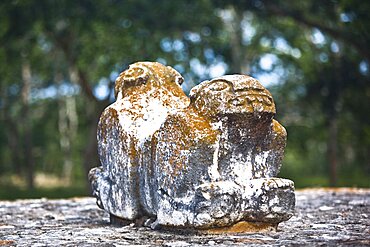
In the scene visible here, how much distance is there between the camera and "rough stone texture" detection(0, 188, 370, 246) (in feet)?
17.4

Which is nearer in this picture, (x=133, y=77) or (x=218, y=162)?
(x=218, y=162)

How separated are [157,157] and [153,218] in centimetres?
75

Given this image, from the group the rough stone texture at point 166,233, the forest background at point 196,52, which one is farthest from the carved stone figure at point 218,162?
the forest background at point 196,52

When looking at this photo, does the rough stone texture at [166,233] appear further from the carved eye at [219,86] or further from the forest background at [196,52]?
the forest background at [196,52]

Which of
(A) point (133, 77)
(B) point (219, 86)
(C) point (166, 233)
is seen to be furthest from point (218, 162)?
(A) point (133, 77)

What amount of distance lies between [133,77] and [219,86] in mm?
1528

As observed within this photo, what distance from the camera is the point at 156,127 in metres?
6.52

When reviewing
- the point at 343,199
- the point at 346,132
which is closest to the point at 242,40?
the point at 346,132

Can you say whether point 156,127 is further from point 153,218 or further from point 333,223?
point 333,223

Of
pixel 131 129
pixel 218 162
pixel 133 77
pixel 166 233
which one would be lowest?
pixel 166 233

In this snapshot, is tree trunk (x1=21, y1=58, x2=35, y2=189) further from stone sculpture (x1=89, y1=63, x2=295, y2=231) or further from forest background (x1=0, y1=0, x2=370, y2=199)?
stone sculpture (x1=89, y1=63, x2=295, y2=231)

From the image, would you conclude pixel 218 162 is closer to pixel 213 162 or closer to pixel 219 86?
pixel 213 162

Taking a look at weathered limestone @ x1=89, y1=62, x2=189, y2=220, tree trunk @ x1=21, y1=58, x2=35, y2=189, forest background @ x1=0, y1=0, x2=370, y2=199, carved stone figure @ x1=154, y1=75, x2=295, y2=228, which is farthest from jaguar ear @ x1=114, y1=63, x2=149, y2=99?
tree trunk @ x1=21, y1=58, x2=35, y2=189

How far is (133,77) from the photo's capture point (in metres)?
7.15
